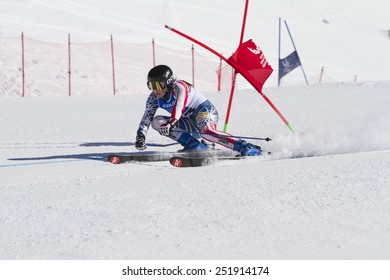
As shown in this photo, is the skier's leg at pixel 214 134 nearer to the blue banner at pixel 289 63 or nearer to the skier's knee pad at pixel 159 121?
the skier's knee pad at pixel 159 121

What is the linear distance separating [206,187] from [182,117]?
8.94 ft

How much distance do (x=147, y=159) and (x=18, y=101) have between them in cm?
1084

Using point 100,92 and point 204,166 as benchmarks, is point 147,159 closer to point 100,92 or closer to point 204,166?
point 204,166

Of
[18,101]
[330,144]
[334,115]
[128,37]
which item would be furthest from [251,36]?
[330,144]

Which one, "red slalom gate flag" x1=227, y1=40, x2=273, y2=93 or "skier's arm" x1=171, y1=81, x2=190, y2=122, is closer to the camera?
"skier's arm" x1=171, y1=81, x2=190, y2=122

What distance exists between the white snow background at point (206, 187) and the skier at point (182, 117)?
0.42m

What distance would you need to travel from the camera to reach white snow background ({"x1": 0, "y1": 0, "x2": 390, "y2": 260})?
4320 millimetres

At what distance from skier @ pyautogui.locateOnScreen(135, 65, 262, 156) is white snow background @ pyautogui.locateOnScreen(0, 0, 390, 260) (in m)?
0.42

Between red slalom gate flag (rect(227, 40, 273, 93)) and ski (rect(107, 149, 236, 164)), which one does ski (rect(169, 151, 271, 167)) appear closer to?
ski (rect(107, 149, 236, 164))

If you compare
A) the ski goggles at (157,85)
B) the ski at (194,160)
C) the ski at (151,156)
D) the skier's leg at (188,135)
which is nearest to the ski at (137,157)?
the ski at (151,156)

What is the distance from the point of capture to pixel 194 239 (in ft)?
14.5

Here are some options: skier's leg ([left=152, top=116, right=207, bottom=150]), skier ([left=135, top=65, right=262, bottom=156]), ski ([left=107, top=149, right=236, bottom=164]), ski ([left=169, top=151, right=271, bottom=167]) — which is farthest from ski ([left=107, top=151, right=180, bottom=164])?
ski ([left=169, top=151, right=271, bottom=167])

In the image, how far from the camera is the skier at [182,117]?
7.88 metres

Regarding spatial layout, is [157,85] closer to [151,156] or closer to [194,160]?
[151,156]
